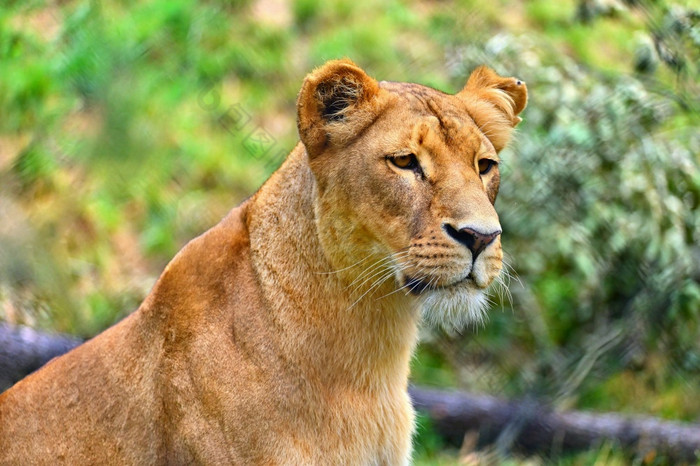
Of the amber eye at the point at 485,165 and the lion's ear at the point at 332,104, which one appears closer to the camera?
the lion's ear at the point at 332,104

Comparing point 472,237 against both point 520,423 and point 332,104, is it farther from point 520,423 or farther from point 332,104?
point 520,423

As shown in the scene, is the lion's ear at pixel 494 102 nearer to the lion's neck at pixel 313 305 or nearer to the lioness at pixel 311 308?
the lioness at pixel 311 308

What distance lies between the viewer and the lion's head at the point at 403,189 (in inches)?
104

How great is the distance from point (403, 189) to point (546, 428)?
2.64 meters

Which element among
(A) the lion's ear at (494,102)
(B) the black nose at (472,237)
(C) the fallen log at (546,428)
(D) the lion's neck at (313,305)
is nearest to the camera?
(B) the black nose at (472,237)

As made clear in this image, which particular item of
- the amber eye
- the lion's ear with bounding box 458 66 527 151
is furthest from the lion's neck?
the lion's ear with bounding box 458 66 527 151

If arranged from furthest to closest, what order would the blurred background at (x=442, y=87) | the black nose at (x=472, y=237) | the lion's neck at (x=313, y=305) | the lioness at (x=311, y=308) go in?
the blurred background at (x=442, y=87), the lion's neck at (x=313, y=305), the lioness at (x=311, y=308), the black nose at (x=472, y=237)

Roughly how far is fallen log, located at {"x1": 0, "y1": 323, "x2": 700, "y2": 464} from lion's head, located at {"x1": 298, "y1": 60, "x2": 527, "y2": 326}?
7.35 feet

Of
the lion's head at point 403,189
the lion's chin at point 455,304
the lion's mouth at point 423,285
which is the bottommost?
the lion's chin at point 455,304

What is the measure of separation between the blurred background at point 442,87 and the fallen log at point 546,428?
9 centimetres

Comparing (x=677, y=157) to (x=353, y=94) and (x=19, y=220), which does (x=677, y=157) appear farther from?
(x=19, y=220)

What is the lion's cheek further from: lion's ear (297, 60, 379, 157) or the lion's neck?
lion's ear (297, 60, 379, 157)

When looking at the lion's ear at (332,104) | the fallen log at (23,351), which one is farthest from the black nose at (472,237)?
the fallen log at (23,351)

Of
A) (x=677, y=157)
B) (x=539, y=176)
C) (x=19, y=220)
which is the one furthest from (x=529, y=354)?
(x=19, y=220)
